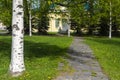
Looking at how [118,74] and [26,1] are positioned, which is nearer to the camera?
[118,74]

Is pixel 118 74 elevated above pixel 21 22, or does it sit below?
below

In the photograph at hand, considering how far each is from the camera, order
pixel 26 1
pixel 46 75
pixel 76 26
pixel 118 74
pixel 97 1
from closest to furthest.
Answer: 1. pixel 46 75
2. pixel 118 74
3. pixel 97 1
4. pixel 26 1
5. pixel 76 26

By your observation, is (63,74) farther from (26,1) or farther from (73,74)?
(26,1)

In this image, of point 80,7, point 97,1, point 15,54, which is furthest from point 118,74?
point 80,7

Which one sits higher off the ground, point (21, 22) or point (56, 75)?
point (21, 22)

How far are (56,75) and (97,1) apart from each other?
5.28 metres

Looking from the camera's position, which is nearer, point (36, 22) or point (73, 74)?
point (73, 74)

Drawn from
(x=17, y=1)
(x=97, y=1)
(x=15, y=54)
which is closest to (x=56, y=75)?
(x=15, y=54)

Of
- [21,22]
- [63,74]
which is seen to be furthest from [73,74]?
[21,22]

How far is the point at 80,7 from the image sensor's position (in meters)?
16.9

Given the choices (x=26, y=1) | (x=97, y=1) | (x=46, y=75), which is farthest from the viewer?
(x=26, y=1)

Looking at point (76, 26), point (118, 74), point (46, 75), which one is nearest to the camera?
point (46, 75)

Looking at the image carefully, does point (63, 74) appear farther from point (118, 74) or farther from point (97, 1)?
point (97, 1)

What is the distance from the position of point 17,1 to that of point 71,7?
5.47 metres
